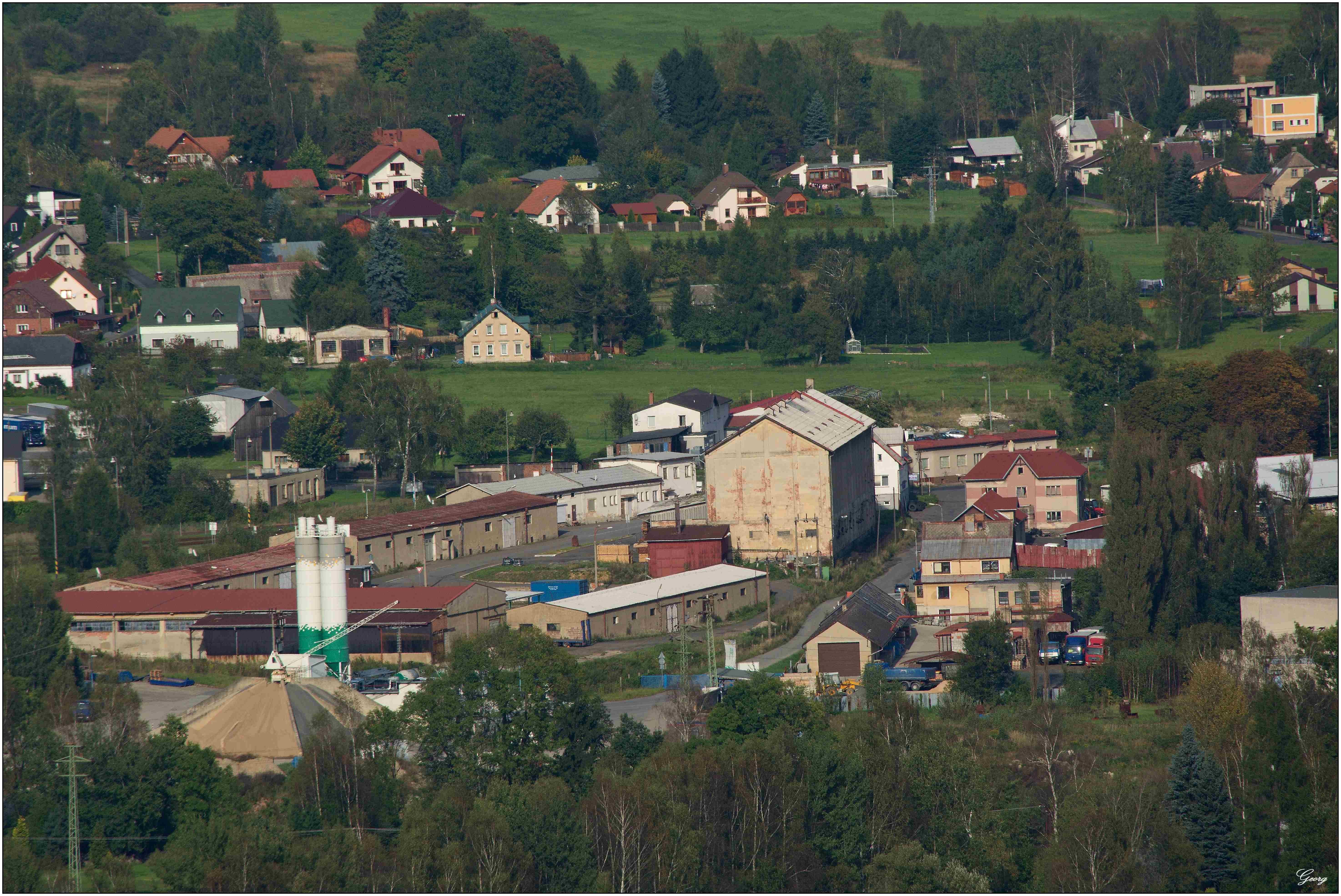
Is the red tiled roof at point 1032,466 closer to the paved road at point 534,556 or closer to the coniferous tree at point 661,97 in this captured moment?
the paved road at point 534,556

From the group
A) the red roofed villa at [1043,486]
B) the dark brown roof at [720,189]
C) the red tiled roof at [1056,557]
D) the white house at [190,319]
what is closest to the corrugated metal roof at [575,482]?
the red roofed villa at [1043,486]

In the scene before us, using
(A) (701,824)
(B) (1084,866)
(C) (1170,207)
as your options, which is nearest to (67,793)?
(A) (701,824)

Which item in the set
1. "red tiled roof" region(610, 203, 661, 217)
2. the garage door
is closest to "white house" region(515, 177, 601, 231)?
"red tiled roof" region(610, 203, 661, 217)

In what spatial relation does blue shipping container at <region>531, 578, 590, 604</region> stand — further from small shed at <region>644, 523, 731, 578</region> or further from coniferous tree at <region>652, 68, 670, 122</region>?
coniferous tree at <region>652, 68, 670, 122</region>

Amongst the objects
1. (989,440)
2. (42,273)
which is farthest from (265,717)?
→ (42,273)

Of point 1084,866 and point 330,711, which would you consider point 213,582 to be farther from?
point 1084,866
